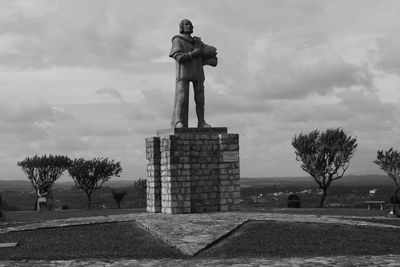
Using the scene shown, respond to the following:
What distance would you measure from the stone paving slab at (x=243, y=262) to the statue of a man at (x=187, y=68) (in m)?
8.95

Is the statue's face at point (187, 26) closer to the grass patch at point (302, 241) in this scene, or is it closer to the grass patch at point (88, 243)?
the grass patch at point (88, 243)

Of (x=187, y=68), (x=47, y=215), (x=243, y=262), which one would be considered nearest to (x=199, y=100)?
(x=187, y=68)

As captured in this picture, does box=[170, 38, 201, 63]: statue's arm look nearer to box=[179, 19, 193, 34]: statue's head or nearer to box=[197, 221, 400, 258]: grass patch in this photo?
box=[179, 19, 193, 34]: statue's head

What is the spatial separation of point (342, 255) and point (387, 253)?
115 cm

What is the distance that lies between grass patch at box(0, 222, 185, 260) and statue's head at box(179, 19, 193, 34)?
295 inches

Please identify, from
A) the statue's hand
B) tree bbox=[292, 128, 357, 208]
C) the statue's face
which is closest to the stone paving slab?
the statue's hand

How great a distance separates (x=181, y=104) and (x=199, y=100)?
2.51 feet

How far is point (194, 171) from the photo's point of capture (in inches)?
765

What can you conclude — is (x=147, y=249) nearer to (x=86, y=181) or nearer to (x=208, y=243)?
(x=208, y=243)

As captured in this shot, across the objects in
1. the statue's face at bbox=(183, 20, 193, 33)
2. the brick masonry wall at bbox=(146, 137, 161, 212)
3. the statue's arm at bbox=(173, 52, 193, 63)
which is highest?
the statue's face at bbox=(183, 20, 193, 33)

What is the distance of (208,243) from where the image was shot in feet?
42.8

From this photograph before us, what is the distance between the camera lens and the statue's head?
2045 cm

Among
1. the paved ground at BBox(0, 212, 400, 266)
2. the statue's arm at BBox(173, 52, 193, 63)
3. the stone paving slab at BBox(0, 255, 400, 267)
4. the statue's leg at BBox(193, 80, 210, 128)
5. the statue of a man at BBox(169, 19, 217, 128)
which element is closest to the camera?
the stone paving slab at BBox(0, 255, 400, 267)

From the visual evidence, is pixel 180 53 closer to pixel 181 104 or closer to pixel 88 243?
pixel 181 104
